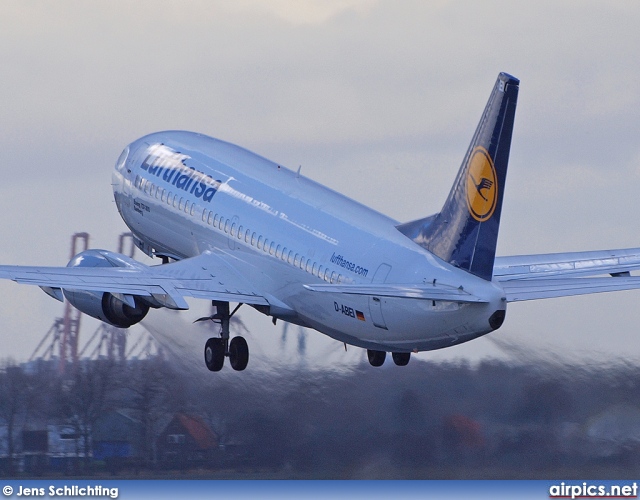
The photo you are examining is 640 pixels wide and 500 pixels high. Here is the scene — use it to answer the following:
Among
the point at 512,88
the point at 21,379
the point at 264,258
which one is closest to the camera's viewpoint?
the point at 512,88

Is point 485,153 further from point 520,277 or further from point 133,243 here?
point 133,243

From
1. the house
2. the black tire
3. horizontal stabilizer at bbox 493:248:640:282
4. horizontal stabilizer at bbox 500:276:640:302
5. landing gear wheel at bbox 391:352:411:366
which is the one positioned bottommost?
the house

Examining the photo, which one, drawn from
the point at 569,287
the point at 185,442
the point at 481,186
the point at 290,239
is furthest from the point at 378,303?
the point at 185,442

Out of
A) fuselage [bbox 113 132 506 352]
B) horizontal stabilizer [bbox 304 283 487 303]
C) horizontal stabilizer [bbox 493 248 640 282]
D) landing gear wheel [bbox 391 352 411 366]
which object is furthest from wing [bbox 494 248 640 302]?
horizontal stabilizer [bbox 304 283 487 303]

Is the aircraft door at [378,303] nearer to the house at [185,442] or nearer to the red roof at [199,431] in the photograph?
the red roof at [199,431]

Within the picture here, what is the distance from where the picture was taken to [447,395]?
60.2 meters

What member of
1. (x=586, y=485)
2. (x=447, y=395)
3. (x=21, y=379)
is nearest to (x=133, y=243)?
(x=21, y=379)

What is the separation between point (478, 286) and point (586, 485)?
1167 centimetres

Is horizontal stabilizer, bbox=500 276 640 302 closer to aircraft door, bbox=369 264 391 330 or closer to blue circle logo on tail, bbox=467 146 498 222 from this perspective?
blue circle logo on tail, bbox=467 146 498 222

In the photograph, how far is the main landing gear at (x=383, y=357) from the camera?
187 feet

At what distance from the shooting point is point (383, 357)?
194 feet

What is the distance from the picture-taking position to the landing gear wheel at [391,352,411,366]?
56.9m

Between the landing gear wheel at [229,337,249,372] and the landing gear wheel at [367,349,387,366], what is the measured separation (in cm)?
336

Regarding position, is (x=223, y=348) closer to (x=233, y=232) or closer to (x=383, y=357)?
(x=233, y=232)
